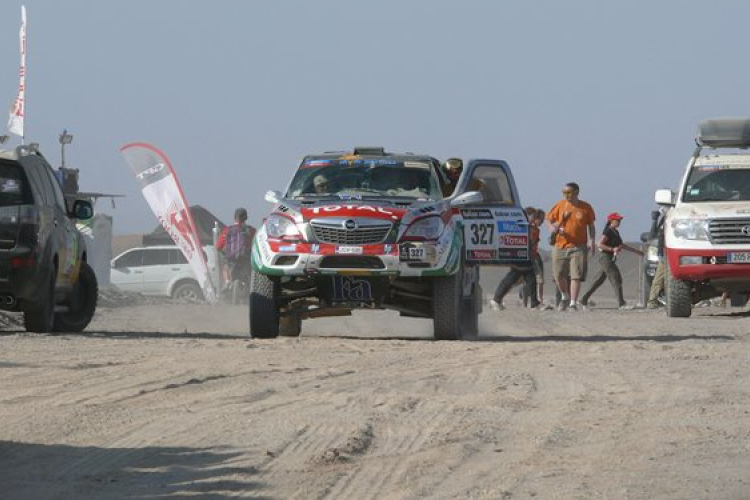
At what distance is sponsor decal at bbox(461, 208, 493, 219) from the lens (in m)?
A: 19.5

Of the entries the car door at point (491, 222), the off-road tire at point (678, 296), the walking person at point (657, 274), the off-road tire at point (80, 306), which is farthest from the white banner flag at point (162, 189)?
the off-road tire at point (80, 306)

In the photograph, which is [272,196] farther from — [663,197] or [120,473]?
[120,473]

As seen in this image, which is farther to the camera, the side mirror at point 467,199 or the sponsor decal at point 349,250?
the side mirror at point 467,199

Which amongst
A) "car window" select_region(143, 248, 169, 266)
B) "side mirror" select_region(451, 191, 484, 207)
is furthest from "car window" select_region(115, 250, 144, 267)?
"side mirror" select_region(451, 191, 484, 207)

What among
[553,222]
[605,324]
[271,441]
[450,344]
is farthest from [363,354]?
[553,222]

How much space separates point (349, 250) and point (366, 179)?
133 centimetres

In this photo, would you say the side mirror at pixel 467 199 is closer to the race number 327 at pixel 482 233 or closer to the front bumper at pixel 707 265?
the race number 327 at pixel 482 233

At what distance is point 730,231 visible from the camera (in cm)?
2189

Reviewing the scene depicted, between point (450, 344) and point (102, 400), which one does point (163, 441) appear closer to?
point (102, 400)

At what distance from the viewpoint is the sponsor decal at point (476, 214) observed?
19.5 meters

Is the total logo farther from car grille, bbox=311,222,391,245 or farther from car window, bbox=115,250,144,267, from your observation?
car window, bbox=115,250,144,267

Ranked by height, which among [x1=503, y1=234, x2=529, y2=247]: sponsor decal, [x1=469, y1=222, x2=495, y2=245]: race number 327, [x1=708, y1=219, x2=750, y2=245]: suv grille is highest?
[x1=469, y1=222, x2=495, y2=245]: race number 327

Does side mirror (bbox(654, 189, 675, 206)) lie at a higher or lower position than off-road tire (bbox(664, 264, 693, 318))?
higher

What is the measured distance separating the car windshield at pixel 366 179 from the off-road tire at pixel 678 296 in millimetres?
5622
